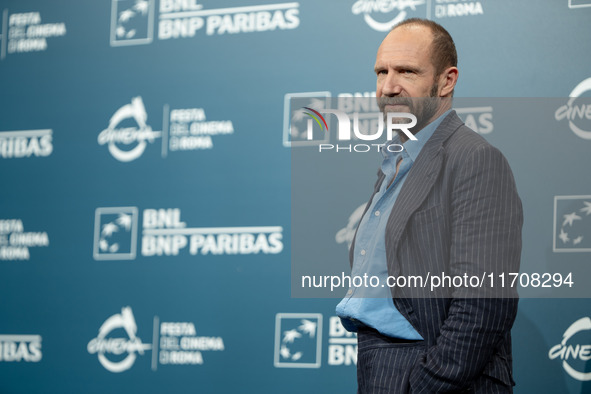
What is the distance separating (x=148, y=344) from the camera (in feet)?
11.0

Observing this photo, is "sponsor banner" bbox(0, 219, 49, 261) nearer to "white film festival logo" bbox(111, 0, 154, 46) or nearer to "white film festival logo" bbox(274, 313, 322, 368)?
"white film festival logo" bbox(111, 0, 154, 46)

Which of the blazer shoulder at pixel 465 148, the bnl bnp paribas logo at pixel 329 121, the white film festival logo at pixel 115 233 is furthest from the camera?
the white film festival logo at pixel 115 233

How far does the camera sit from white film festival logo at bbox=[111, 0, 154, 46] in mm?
3545

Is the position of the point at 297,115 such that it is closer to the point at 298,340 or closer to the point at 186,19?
the point at 186,19

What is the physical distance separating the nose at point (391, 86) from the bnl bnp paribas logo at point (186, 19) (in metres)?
1.45

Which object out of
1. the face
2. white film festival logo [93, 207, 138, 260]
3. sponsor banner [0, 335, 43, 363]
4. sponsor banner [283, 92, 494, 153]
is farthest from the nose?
sponsor banner [0, 335, 43, 363]

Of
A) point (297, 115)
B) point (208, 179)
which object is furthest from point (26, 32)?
point (297, 115)

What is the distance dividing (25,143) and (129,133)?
2.00 ft

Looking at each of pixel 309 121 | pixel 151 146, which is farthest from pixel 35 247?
pixel 309 121

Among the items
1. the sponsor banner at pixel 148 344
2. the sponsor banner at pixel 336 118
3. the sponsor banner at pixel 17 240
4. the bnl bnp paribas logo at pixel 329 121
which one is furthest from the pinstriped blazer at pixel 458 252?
the sponsor banner at pixel 17 240

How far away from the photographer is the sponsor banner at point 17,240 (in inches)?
143

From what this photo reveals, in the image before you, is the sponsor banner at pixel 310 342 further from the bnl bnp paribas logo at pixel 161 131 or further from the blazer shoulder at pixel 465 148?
the blazer shoulder at pixel 465 148

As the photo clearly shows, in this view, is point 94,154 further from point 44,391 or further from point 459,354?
point 459,354

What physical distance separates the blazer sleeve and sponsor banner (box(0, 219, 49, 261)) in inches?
96.6
